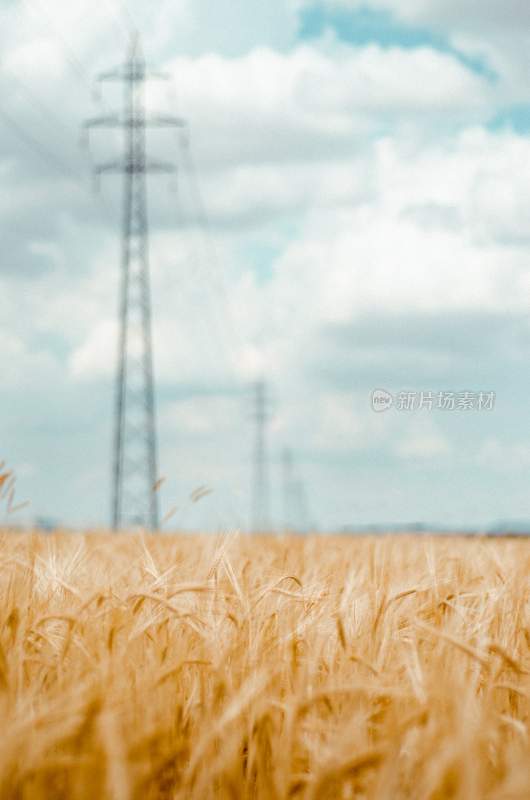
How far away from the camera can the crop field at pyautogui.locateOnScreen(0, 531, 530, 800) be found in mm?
1716

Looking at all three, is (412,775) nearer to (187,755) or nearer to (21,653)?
(187,755)

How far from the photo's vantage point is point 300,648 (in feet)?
9.55

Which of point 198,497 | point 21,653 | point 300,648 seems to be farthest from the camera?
point 198,497

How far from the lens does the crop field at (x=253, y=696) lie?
172 centimetres

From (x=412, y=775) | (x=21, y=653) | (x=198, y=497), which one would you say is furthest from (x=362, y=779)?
(x=198, y=497)

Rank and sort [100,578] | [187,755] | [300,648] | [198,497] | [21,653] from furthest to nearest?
[198,497] → [100,578] → [300,648] → [21,653] → [187,755]

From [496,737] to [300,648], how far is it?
89 centimetres

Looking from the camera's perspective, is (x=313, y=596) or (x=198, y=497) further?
(x=198, y=497)

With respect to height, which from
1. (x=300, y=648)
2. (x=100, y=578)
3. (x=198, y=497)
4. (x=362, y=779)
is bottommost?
(x=362, y=779)

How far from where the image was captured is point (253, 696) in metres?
1.90

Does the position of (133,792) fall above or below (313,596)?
below

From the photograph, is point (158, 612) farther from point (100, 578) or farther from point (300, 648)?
point (100, 578)

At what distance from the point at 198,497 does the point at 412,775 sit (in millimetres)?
2403

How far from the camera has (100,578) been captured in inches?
150
